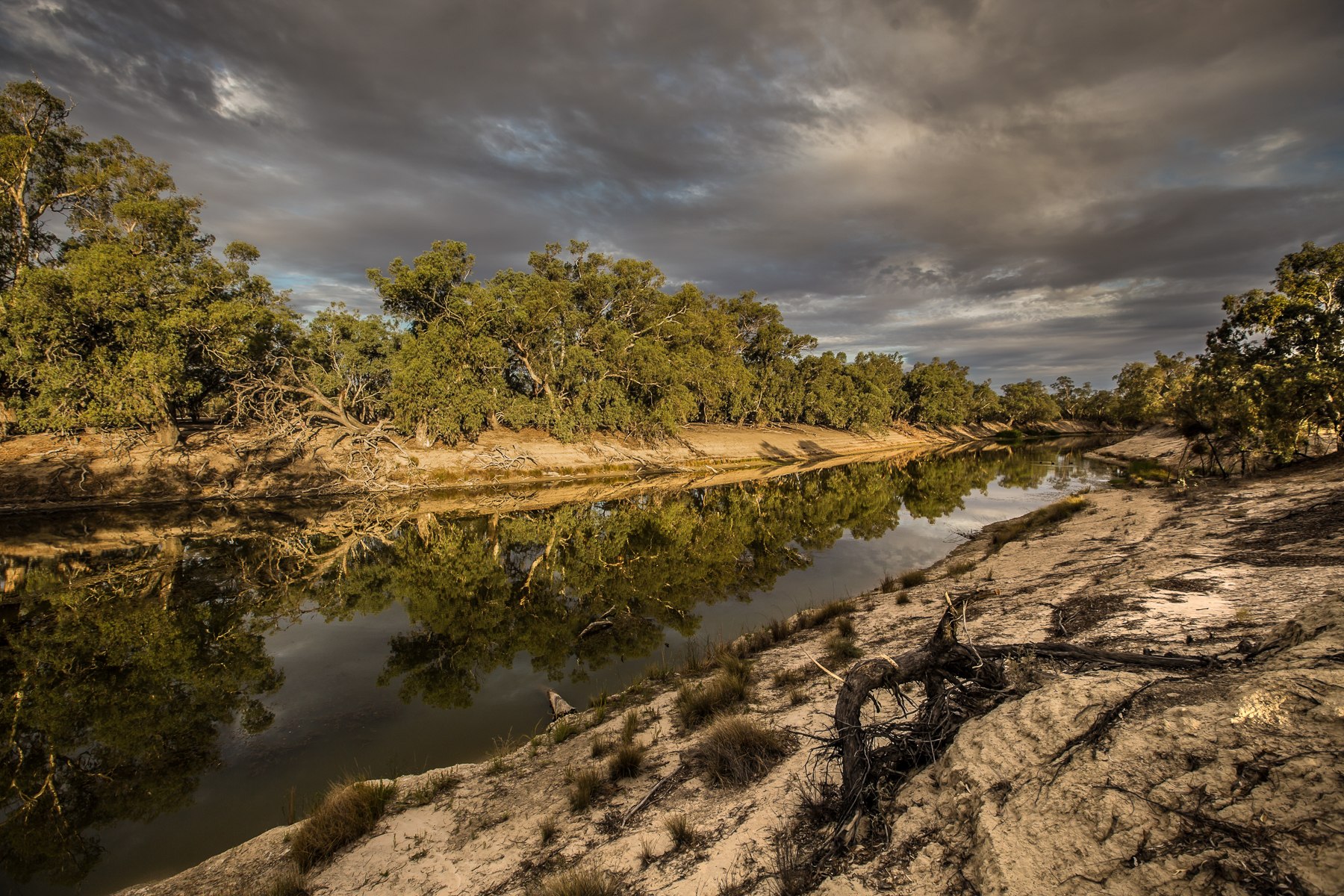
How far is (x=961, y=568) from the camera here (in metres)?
14.5

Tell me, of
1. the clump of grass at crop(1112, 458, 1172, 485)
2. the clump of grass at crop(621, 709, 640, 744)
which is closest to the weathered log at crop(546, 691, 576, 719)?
the clump of grass at crop(621, 709, 640, 744)

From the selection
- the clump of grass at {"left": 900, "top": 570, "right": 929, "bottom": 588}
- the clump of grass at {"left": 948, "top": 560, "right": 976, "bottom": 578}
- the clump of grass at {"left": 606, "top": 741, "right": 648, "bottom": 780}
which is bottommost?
the clump of grass at {"left": 900, "top": 570, "right": 929, "bottom": 588}

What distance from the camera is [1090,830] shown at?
2.95 meters

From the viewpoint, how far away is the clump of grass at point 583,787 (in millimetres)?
5965

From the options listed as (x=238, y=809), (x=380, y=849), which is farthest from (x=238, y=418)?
(x=380, y=849)

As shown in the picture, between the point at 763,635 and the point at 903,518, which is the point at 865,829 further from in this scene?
the point at 903,518

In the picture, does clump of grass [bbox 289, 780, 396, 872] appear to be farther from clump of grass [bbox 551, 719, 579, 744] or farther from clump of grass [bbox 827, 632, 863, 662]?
clump of grass [bbox 827, 632, 863, 662]

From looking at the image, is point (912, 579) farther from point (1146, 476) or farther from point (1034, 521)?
point (1146, 476)

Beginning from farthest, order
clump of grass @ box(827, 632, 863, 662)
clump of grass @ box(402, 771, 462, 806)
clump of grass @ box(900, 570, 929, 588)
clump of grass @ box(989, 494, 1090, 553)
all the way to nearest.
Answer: clump of grass @ box(989, 494, 1090, 553) < clump of grass @ box(900, 570, 929, 588) < clump of grass @ box(827, 632, 863, 662) < clump of grass @ box(402, 771, 462, 806)

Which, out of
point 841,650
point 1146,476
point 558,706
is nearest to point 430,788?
point 558,706

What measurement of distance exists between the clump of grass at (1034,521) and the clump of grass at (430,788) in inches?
643

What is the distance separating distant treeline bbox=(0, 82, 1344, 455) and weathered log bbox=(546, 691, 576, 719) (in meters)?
24.4

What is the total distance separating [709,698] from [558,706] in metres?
2.99

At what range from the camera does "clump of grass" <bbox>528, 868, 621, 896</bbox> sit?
429 cm
